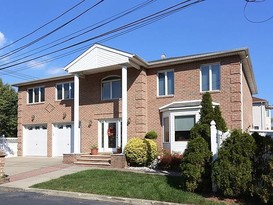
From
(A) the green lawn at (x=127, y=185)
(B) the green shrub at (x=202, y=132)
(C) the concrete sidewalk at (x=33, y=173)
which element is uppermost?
(B) the green shrub at (x=202, y=132)

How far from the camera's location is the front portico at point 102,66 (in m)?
21.5

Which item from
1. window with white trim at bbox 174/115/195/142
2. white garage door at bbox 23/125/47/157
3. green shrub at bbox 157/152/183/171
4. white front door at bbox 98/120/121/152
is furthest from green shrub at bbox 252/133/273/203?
white garage door at bbox 23/125/47/157

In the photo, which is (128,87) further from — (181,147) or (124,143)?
(181,147)

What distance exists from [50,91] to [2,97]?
14.9 metres

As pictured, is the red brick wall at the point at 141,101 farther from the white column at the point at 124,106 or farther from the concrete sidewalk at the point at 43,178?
the concrete sidewalk at the point at 43,178

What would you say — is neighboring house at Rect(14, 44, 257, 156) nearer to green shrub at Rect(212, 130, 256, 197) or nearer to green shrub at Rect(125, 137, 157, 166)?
green shrub at Rect(125, 137, 157, 166)

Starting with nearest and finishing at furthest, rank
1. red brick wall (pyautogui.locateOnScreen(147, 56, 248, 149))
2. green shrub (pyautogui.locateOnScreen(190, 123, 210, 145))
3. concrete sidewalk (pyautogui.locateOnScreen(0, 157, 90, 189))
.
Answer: green shrub (pyautogui.locateOnScreen(190, 123, 210, 145)), concrete sidewalk (pyautogui.locateOnScreen(0, 157, 90, 189)), red brick wall (pyautogui.locateOnScreen(147, 56, 248, 149))

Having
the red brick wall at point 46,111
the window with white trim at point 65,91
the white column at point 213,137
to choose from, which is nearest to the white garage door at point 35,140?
the red brick wall at point 46,111

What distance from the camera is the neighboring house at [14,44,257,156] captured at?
66.0 feet

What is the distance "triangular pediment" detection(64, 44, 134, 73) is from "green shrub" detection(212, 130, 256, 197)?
11.1m

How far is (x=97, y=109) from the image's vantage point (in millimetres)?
24531

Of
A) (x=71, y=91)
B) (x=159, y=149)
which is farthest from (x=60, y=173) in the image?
(x=71, y=91)

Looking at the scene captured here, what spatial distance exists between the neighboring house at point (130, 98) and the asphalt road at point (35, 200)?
8694 millimetres

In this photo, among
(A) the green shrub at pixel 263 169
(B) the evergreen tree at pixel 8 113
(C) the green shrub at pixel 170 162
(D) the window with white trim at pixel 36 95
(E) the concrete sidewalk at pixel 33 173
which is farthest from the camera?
(B) the evergreen tree at pixel 8 113
